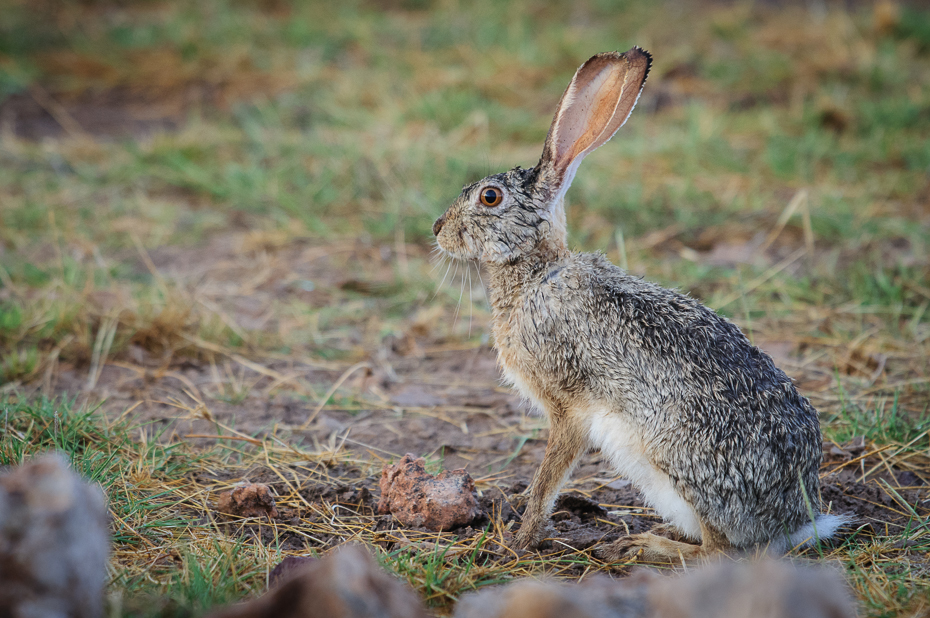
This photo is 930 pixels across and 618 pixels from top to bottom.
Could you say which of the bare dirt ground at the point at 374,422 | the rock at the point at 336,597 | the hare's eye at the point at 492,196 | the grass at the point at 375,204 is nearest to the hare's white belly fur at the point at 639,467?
the bare dirt ground at the point at 374,422

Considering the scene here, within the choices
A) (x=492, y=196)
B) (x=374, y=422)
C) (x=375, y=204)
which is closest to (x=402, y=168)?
(x=375, y=204)

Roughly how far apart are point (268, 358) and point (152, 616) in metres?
2.56

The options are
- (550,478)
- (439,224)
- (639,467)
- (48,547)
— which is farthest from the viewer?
(439,224)

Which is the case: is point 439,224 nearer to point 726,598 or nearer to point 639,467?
point 639,467

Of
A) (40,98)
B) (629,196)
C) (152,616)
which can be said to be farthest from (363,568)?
(40,98)

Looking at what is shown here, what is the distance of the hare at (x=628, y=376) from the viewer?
2762mm

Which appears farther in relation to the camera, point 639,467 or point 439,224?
point 439,224

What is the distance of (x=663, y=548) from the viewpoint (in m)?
2.88

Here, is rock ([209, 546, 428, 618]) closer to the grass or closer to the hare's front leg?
the grass

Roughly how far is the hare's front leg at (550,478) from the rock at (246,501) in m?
0.89

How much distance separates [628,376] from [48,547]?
1878mm

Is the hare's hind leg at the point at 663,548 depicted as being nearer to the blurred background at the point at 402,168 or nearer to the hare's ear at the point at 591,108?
the hare's ear at the point at 591,108

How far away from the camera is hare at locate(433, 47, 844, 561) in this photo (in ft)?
9.06

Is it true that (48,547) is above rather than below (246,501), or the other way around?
above
